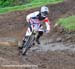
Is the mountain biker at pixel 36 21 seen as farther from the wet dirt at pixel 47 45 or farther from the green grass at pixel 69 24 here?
the green grass at pixel 69 24

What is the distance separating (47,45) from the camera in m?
17.7

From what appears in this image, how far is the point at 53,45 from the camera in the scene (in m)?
17.3

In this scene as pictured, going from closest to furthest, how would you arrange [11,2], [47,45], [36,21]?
[36,21]
[47,45]
[11,2]

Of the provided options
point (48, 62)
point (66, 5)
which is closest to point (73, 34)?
point (48, 62)

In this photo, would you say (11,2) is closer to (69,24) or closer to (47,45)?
(69,24)

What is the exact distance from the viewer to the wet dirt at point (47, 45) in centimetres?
1222

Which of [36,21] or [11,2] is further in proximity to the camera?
[11,2]

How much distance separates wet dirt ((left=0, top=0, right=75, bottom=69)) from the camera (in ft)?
40.1

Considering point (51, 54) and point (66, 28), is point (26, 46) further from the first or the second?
point (66, 28)

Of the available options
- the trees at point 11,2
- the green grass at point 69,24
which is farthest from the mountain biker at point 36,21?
the trees at point 11,2

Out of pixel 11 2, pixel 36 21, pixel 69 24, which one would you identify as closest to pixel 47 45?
pixel 69 24

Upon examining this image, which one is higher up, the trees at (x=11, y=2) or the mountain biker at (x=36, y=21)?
the mountain biker at (x=36, y=21)

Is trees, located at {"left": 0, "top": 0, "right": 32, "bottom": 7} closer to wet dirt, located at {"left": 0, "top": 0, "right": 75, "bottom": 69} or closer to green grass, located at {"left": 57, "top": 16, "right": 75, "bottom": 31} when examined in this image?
wet dirt, located at {"left": 0, "top": 0, "right": 75, "bottom": 69}

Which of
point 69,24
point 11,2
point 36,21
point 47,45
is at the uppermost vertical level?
point 36,21
